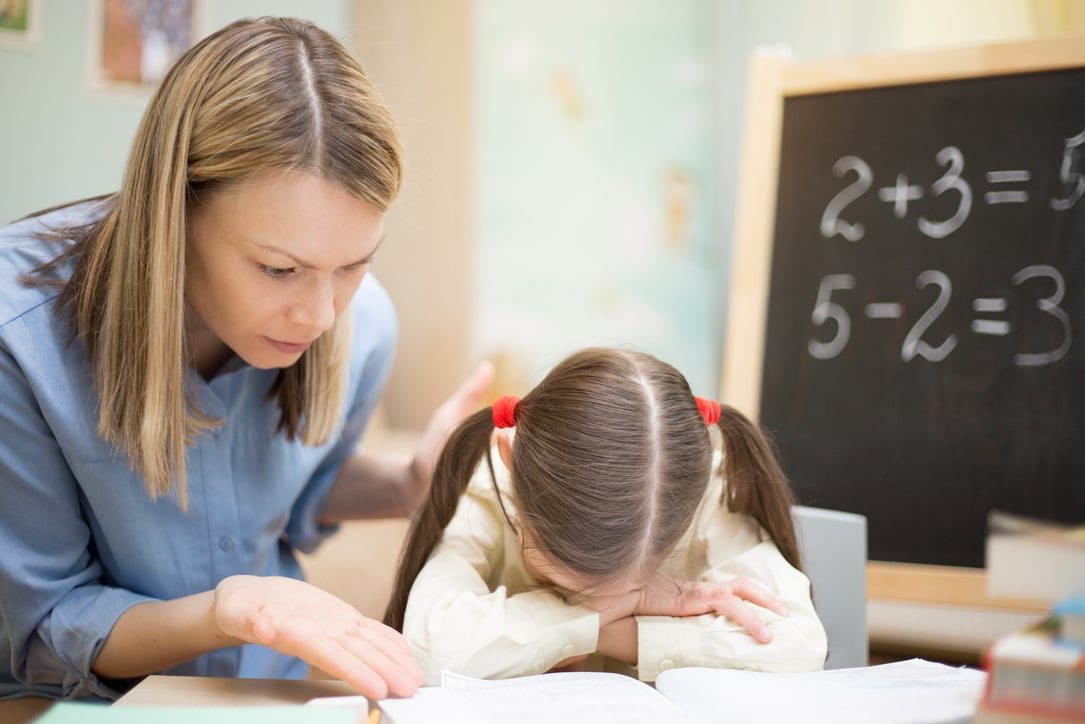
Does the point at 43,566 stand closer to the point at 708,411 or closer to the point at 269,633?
the point at 269,633

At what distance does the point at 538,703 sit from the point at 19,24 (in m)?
2.01

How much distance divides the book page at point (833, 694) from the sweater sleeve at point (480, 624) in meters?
0.10

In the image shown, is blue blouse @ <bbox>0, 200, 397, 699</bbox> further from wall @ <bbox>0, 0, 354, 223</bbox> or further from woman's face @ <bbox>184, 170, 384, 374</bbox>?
wall @ <bbox>0, 0, 354, 223</bbox>

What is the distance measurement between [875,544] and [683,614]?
64cm

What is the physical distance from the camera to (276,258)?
0.78m

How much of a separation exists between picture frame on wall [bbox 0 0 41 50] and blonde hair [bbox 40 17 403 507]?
4.69ft

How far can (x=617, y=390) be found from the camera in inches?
31.1

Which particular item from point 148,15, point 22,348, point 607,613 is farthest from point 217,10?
point 607,613

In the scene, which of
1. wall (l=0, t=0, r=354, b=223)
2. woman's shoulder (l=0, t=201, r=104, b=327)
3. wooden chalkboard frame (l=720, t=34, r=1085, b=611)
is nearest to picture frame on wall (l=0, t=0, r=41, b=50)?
wall (l=0, t=0, r=354, b=223)

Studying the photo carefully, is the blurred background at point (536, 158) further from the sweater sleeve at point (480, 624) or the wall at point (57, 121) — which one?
the sweater sleeve at point (480, 624)

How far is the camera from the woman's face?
2.52 feet

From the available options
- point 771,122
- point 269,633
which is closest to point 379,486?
point 269,633

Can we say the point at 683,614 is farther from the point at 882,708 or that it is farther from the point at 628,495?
the point at 882,708

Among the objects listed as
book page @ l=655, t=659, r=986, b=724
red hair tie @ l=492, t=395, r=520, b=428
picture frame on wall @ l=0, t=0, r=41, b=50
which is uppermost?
picture frame on wall @ l=0, t=0, r=41, b=50
